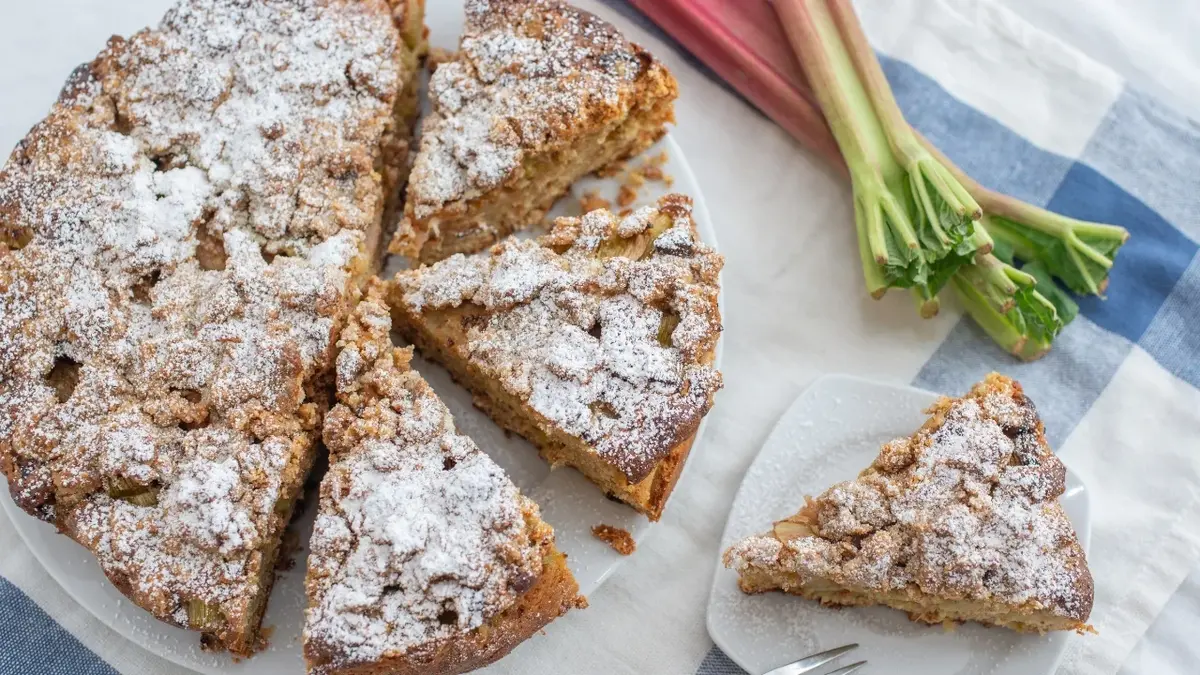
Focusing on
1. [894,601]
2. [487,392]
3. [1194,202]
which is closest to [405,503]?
[487,392]

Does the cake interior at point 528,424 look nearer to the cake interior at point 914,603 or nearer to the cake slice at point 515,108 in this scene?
the cake slice at point 515,108

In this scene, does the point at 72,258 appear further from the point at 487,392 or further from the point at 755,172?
the point at 755,172

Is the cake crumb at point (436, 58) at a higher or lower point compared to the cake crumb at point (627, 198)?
higher

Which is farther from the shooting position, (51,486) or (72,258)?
(72,258)

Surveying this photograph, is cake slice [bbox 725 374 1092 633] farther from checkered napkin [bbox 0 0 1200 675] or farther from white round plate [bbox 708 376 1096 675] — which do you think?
checkered napkin [bbox 0 0 1200 675]

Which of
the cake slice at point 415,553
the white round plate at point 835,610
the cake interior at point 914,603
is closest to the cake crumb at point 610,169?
the white round plate at point 835,610
